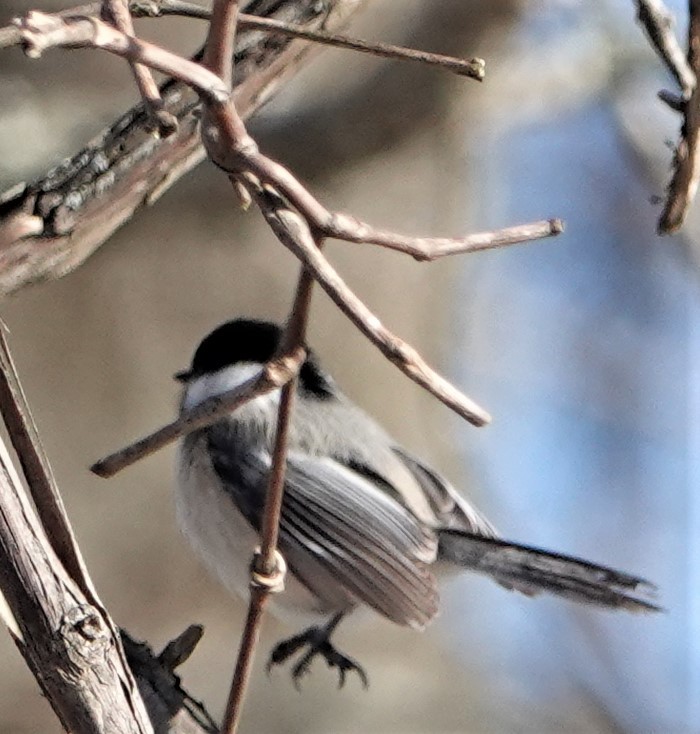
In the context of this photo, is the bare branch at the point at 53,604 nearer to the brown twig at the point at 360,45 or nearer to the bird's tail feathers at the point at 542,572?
the brown twig at the point at 360,45

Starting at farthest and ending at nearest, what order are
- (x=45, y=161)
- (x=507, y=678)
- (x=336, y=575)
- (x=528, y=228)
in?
(x=507, y=678) → (x=45, y=161) → (x=336, y=575) → (x=528, y=228)

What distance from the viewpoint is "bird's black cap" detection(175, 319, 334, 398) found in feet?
2.71

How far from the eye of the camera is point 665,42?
68 centimetres

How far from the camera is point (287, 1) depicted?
728 millimetres

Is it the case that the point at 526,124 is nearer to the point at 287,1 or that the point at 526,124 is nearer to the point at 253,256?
the point at 253,256

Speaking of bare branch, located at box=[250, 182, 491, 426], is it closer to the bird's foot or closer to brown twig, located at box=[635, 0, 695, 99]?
brown twig, located at box=[635, 0, 695, 99]

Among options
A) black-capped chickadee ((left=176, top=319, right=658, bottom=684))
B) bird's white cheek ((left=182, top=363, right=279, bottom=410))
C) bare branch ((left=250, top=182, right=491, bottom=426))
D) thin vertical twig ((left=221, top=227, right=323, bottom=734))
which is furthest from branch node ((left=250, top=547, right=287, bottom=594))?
bird's white cheek ((left=182, top=363, right=279, bottom=410))

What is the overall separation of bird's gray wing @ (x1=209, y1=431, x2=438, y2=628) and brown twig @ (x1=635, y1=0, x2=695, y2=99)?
15.1 inches

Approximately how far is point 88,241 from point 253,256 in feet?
1.07

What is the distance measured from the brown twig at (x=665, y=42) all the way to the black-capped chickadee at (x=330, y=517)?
0.35 meters

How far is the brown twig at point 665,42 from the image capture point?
0.68 meters

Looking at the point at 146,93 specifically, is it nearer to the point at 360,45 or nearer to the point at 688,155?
the point at 360,45

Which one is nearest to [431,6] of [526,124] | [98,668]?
[526,124]

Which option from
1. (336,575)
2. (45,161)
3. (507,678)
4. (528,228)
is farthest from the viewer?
(507,678)
